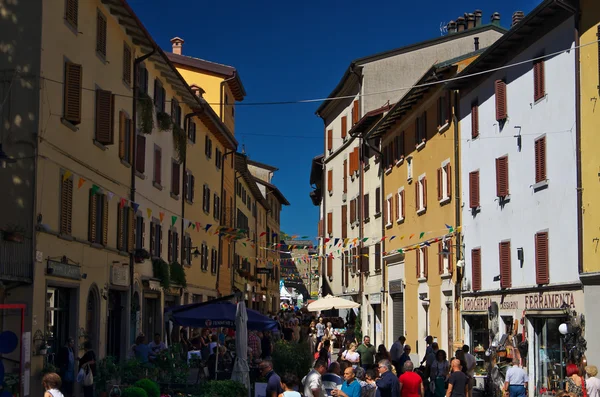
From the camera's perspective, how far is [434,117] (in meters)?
34.3

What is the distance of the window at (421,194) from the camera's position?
116ft

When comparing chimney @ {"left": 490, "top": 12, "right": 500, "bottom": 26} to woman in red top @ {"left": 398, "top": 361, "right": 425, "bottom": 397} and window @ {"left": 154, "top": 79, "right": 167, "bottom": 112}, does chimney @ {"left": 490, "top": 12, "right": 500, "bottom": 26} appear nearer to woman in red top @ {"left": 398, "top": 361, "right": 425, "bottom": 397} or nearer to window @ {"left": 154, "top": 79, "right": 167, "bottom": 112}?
window @ {"left": 154, "top": 79, "right": 167, "bottom": 112}

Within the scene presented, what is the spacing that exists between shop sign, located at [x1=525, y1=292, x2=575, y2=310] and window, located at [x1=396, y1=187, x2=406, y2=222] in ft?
48.7

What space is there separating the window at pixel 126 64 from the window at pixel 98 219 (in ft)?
13.5

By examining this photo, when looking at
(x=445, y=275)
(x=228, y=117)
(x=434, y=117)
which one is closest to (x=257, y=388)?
(x=445, y=275)

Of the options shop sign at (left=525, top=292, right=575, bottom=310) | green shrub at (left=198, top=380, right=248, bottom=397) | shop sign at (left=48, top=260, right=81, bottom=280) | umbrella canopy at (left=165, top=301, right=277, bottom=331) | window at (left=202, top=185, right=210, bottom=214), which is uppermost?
window at (left=202, top=185, right=210, bottom=214)

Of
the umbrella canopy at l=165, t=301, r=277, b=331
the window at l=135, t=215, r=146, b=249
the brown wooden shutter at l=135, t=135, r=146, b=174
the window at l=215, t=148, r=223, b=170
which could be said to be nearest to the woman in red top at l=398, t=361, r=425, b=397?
the umbrella canopy at l=165, t=301, r=277, b=331

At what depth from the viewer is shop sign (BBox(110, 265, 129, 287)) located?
2657cm

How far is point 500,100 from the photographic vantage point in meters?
27.1

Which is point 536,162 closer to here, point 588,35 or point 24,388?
point 588,35

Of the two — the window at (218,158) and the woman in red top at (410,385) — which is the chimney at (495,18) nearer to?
the window at (218,158)

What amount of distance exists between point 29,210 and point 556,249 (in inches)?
491

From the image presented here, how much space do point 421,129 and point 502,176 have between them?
370 inches

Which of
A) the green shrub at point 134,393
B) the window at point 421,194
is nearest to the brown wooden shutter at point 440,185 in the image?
the window at point 421,194
